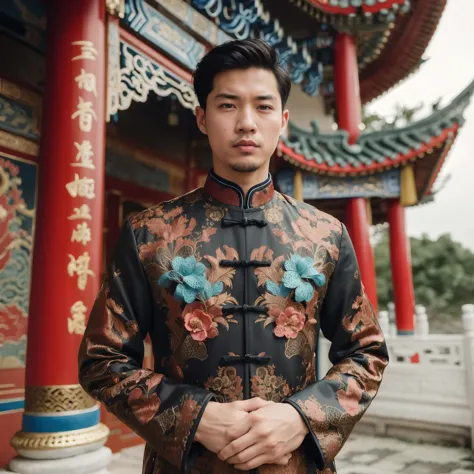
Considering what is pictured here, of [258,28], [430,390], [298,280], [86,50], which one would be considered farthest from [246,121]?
[430,390]

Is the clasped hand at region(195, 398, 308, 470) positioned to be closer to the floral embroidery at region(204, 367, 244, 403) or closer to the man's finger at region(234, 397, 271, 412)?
the man's finger at region(234, 397, 271, 412)

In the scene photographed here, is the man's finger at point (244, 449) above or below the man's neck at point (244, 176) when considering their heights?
below

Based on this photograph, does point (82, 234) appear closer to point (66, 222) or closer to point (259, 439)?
point (66, 222)

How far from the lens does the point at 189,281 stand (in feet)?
4.04

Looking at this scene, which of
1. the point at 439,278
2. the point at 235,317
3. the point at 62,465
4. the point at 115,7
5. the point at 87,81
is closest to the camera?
the point at 235,317

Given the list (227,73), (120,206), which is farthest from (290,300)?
(120,206)

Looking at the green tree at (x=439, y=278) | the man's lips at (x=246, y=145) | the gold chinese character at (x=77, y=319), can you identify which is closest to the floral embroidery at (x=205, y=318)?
the man's lips at (x=246, y=145)

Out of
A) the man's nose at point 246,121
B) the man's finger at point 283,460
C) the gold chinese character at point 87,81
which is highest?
the gold chinese character at point 87,81

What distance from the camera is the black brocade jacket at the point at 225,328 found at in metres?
1.14

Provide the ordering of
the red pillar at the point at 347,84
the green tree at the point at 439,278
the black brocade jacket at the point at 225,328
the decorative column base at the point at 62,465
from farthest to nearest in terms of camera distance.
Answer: the green tree at the point at 439,278, the red pillar at the point at 347,84, the decorative column base at the point at 62,465, the black brocade jacket at the point at 225,328

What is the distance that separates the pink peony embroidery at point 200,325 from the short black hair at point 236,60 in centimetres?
64

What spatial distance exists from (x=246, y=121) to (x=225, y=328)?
57 centimetres

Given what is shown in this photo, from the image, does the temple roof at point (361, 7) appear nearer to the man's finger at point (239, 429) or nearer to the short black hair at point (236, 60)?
the short black hair at point (236, 60)

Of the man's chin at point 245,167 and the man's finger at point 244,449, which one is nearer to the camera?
the man's finger at point 244,449
